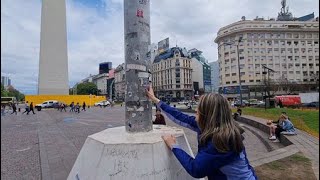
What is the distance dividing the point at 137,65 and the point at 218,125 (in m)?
2.10

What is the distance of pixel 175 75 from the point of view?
11588cm

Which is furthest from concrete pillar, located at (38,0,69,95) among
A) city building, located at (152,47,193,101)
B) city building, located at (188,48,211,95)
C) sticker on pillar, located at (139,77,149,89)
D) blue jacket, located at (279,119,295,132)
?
city building, located at (188,48,211,95)

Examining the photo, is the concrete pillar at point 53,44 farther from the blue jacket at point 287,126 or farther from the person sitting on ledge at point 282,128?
the blue jacket at point 287,126

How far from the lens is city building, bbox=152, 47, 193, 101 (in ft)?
379

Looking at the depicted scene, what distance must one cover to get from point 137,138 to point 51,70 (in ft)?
157

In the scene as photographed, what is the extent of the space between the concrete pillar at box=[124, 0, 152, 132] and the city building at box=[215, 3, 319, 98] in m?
86.9

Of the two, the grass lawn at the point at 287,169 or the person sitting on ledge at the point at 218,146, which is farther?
the grass lawn at the point at 287,169

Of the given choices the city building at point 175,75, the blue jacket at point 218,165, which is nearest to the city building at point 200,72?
the city building at point 175,75

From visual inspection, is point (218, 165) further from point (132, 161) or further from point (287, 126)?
point (287, 126)

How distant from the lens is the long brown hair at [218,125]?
86.1 inches

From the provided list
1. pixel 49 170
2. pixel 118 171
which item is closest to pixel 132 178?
pixel 118 171

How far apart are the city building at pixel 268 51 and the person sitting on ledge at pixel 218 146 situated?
3485 inches

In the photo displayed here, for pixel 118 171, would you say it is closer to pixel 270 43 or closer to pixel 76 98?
pixel 76 98

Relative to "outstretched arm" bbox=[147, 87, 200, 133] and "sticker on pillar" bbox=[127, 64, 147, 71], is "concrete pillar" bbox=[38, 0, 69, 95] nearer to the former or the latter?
"sticker on pillar" bbox=[127, 64, 147, 71]
